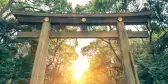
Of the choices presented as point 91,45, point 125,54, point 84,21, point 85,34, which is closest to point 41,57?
point 85,34

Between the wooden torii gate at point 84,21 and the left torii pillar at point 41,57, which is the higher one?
the wooden torii gate at point 84,21

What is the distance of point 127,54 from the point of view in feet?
21.1

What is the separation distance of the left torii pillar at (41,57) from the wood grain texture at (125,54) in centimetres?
288

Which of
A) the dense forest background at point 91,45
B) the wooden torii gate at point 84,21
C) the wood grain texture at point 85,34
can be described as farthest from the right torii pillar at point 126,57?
the dense forest background at point 91,45

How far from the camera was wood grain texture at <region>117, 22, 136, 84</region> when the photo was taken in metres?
5.93

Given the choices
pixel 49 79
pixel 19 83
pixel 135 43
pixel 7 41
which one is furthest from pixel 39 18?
pixel 49 79

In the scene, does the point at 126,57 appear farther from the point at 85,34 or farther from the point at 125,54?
the point at 85,34

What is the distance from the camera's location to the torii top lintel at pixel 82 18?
23.6 feet

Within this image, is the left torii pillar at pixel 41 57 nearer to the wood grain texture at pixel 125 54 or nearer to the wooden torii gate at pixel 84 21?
A: the wooden torii gate at pixel 84 21

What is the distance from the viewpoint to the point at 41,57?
20.7ft

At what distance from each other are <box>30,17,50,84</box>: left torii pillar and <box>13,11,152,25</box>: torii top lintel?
333 mm

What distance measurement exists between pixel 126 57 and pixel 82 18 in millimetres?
2427

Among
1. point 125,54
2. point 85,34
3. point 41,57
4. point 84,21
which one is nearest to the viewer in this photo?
point 41,57

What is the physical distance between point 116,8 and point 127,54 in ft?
31.1
